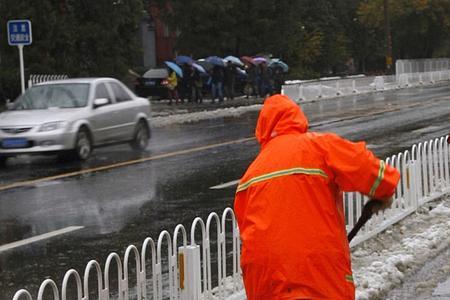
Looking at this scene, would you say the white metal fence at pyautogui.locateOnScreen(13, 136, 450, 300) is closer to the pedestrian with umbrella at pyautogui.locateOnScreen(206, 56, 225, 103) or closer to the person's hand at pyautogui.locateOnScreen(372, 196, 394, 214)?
the person's hand at pyautogui.locateOnScreen(372, 196, 394, 214)

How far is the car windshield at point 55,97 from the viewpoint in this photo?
54.4 ft

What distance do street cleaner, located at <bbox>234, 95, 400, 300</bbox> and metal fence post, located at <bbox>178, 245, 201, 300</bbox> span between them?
1910 mm

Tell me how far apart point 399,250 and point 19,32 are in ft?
56.3

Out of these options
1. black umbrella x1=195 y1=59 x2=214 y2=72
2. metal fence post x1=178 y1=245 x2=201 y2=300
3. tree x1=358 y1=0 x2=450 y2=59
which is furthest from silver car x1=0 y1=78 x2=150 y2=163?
tree x1=358 y1=0 x2=450 y2=59

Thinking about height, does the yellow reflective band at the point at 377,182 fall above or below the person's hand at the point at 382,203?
above

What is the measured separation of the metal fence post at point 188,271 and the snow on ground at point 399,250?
137 centimetres

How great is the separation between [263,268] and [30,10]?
31384 mm

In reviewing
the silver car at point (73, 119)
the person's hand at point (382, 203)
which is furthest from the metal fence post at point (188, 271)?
the silver car at point (73, 119)

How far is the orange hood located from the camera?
3.63 metres

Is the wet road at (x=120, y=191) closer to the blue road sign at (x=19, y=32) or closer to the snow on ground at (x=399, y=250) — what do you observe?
the snow on ground at (x=399, y=250)

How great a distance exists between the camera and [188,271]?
18.0 feet

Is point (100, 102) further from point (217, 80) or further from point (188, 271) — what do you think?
point (217, 80)

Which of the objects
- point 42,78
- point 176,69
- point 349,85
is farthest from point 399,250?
point 349,85

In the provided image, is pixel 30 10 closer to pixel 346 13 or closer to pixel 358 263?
pixel 358 263
